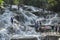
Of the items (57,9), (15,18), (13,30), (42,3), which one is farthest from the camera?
(42,3)

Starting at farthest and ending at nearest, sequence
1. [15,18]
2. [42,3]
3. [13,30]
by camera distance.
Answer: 1. [42,3]
2. [15,18]
3. [13,30]

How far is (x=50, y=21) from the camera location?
29.8m

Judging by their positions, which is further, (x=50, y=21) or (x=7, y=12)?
(x=7, y=12)

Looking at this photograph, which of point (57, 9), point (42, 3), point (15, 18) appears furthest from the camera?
point (42, 3)

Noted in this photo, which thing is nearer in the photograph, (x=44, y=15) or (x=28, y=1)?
(x=44, y=15)

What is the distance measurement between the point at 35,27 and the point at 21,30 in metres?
1.49

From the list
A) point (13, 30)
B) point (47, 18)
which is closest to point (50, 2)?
point (47, 18)

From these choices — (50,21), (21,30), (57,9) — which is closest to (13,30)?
(21,30)

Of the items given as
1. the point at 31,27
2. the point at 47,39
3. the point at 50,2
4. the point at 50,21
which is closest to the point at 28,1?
the point at 50,2

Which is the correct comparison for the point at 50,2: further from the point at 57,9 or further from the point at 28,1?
the point at 28,1

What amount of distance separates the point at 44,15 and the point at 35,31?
8.60 m

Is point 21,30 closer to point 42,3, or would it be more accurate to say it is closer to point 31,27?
point 31,27

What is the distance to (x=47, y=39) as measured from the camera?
19156 mm

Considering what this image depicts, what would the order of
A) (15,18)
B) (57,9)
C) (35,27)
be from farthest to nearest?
Result: (57,9) < (15,18) < (35,27)
